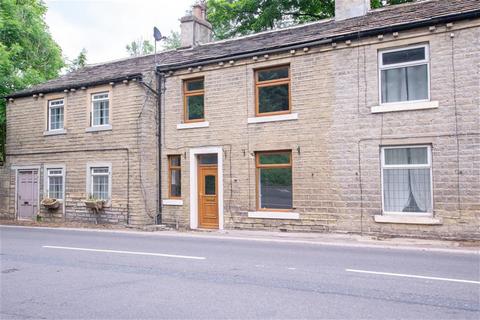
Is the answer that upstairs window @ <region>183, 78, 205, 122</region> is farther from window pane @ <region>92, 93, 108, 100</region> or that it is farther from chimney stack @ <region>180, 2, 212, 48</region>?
chimney stack @ <region>180, 2, 212, 48</region>

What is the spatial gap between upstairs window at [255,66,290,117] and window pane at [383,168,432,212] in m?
4.09

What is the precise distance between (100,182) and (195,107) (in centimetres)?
528

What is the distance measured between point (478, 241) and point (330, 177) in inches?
174

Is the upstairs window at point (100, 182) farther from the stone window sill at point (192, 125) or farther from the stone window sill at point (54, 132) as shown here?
the stone window sill at point (192, 125)

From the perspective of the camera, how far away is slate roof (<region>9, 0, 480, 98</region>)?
1295 centimetres

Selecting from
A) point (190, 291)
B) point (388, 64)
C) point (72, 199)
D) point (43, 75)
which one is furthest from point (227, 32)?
point (190, 291)

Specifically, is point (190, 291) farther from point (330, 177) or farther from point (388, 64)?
point (388, 64)

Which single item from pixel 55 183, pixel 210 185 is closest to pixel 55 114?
pixel 55 183

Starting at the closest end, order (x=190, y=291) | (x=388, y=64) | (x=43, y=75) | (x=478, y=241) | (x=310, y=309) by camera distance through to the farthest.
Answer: (x=310, y=309) → (x=190, y=291) → (x=478, y=241) → (x=388, y=64) → (x=43, y=75)

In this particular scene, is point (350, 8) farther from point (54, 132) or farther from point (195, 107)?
point (54, 132)

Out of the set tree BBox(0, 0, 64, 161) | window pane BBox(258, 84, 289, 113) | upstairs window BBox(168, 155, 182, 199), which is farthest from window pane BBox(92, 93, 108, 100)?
window pane BBox(258, 84, 289, 113)

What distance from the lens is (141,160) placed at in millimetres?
17078

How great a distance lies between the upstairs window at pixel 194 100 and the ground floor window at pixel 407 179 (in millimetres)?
7095

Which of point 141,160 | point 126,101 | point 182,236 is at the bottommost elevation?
point 182,236
